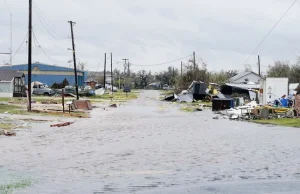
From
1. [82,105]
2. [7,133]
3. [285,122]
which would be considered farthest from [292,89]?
[7,133]

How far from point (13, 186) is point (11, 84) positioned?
67.6 metres

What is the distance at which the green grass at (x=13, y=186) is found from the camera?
9727 mm

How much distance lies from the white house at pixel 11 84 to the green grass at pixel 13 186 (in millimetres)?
66071

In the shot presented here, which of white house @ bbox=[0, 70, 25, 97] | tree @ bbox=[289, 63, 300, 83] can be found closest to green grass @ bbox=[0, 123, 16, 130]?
white house @ bbox=[0, 70, 25, 97]

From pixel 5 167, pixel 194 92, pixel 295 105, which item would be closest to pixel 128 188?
pixel 5 167

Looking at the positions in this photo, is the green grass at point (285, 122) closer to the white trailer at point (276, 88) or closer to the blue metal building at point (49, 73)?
the white trailer at point (276, 88)

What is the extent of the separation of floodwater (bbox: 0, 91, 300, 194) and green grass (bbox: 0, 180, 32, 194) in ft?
0.58

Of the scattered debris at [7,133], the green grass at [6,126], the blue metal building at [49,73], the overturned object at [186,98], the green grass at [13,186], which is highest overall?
the blue metal building at [49,73]

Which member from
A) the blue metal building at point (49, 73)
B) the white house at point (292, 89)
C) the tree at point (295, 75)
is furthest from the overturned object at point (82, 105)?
the blue metal building at point (49, 73)

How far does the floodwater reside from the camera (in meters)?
10.6

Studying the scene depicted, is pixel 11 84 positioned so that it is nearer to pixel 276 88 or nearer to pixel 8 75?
pixel 8 75

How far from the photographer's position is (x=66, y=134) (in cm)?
2391

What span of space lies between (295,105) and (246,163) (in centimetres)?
2437

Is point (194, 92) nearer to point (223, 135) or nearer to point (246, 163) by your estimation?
point (223, 135)
